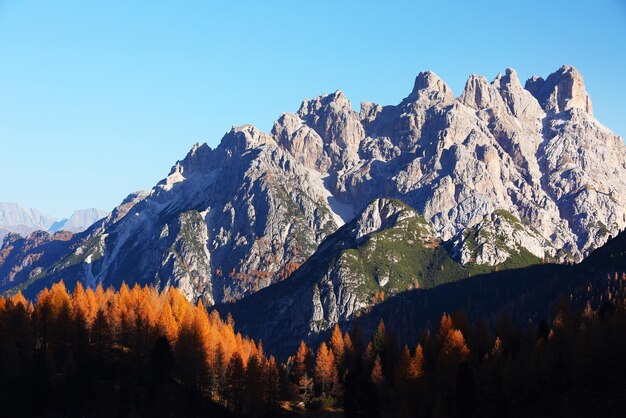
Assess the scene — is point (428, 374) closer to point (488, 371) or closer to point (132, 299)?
point (488, 371)

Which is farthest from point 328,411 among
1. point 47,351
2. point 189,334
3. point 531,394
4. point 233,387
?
point 47,351

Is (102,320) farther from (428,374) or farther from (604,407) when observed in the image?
(604,407)

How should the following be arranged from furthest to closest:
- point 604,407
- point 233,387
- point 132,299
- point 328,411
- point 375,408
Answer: point 132,299 → point 328,411 → point 233,387 → point 375,408 → point 604,407

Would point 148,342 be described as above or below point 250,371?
above

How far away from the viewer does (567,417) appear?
13488 centimetres

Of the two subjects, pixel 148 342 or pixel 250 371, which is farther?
pixel 148 342

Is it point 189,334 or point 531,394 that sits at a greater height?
point 189,334

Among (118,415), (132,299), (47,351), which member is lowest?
(118,415)

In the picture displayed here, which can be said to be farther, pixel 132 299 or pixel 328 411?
pixel 132 299

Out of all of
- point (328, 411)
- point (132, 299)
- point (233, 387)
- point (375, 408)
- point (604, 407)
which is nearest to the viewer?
point (604, 407)

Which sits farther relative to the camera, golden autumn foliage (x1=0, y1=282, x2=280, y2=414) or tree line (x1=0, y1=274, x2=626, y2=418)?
golden autumn foliage (x1=0, y1=282, x2=280, y2=414)

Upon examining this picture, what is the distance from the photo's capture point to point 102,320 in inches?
6585

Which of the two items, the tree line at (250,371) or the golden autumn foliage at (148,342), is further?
the golden autumn foliage at (148,342)

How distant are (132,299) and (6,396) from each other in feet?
166
